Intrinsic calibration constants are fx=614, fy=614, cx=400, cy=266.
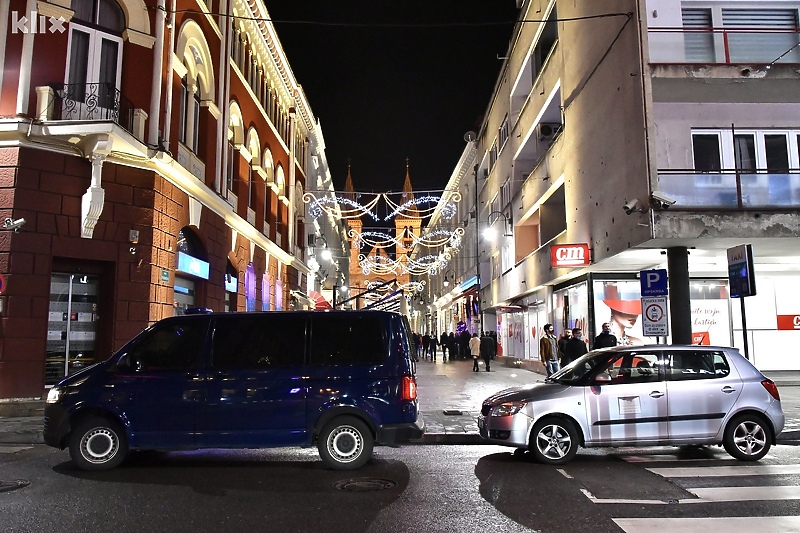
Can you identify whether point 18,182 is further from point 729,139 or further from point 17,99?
Result: point 729,139

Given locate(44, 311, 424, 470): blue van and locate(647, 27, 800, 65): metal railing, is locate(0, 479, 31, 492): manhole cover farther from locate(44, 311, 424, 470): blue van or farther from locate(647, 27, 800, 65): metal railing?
locate(647, 27, 800, 65): metal railing

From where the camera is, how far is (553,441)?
26.5 ft

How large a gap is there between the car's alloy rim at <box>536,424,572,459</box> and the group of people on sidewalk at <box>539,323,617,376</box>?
6.06 meters

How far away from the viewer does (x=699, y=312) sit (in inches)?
731

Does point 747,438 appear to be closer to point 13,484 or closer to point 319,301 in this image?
point 13,484

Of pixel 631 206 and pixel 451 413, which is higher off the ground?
pixel 631 206

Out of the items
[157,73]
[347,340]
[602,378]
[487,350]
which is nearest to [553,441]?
[602,378]

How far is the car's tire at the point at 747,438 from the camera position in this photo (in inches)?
324

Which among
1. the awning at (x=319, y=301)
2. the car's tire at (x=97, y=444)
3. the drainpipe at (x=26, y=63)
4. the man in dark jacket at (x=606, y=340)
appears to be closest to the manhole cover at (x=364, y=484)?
the car's tire at (x=97, y=444)

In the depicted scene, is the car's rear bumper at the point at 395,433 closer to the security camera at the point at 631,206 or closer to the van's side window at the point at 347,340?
the van's side window at the point at 347,340

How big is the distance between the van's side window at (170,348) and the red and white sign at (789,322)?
17.4 metres

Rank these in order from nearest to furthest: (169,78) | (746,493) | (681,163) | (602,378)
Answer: (746,493), (602,378), (681,163), (169,78)

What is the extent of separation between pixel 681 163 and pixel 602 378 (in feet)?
26.7

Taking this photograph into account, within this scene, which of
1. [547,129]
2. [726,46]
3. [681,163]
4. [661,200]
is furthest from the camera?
[547,129]
